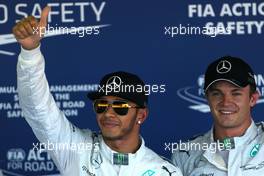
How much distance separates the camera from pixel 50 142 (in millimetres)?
2768

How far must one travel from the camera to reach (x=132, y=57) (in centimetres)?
375

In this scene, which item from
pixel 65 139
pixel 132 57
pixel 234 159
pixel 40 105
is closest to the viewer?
pixel 40 105

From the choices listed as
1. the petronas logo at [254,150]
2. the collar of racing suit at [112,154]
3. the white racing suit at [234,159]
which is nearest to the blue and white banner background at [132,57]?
the white racing suit at [234,159]

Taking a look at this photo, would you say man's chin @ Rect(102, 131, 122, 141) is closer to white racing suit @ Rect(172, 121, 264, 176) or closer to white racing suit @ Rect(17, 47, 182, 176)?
white racing suit @ Rect(17, 47, 182, 176)

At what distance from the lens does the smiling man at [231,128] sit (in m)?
2.93

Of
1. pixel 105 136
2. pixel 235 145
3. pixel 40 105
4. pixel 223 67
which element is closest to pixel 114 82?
pixel 105 136

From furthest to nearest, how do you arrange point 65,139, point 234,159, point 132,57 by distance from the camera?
point 132,57
point 234,159
point 65,139

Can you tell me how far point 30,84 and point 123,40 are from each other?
121 cm

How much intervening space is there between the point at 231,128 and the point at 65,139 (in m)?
0.72

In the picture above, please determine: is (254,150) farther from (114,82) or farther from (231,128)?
(114,82)

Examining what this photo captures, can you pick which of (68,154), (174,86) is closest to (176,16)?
(174,86)

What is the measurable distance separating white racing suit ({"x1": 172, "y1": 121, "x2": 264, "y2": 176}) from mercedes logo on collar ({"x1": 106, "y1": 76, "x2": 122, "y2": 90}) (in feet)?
1.61

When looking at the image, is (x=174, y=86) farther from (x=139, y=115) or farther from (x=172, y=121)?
(x=139, y=115)

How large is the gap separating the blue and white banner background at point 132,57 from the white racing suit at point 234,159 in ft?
2.17
